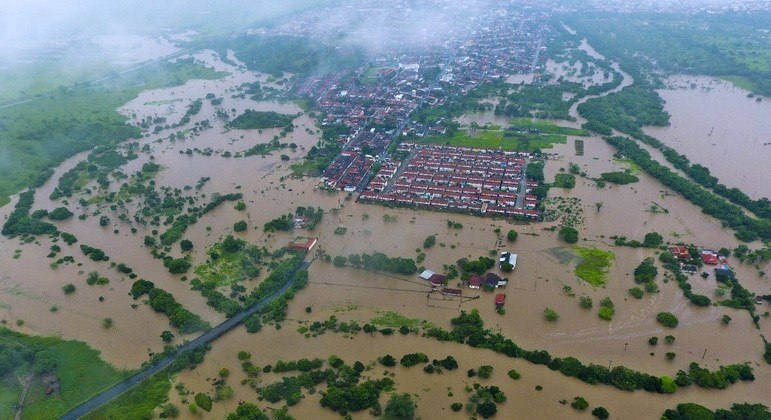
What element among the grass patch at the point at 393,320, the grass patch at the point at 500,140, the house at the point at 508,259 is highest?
the grass patch at the point at 500,140

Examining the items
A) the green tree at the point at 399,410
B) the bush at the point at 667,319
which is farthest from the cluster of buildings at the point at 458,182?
the green tree at the point at 399,410

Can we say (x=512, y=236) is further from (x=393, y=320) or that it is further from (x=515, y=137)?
(x=515, y=137)

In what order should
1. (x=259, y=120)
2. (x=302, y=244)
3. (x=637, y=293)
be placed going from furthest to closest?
(x=259, y=120) → (x=302, y=244) → (x=637, y=293)

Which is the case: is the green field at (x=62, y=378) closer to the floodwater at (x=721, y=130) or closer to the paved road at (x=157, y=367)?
the paved road at (x=157, y=367)

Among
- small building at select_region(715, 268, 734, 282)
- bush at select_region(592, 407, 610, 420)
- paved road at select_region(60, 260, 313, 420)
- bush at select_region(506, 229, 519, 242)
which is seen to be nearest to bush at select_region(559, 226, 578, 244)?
bush at select_region(506, 229, 519, 242)

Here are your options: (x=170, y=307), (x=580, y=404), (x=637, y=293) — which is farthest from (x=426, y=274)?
(x=170, y=307)

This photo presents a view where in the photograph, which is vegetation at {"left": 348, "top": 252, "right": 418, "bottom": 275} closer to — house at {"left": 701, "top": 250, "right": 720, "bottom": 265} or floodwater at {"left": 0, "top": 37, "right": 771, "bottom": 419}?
floodwater at {"left": 0, "top": 37, "right": 771, "bottom": 419}

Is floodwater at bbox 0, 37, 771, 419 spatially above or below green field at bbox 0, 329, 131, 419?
above
